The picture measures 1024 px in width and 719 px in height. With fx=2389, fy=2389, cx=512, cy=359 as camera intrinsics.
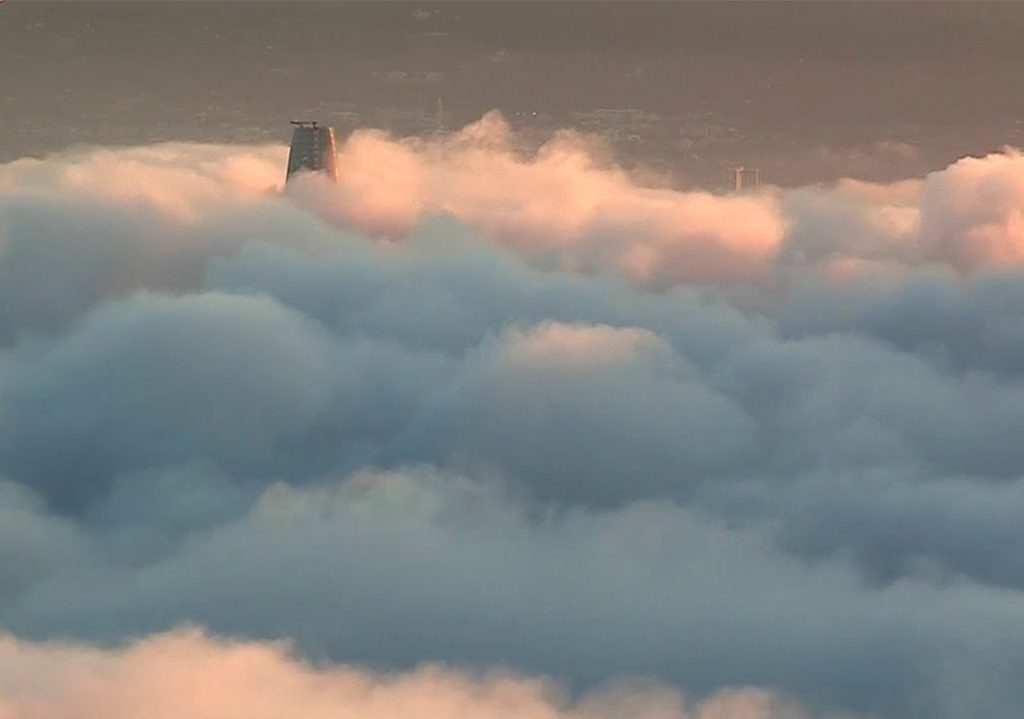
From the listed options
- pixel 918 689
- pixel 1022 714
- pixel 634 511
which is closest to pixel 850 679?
pixel 918 689

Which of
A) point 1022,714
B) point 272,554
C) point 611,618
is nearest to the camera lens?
point 1022,714

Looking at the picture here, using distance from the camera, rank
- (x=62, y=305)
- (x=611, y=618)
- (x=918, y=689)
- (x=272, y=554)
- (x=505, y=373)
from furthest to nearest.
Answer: (x=62, y=305)
(x=505, y=373)
(x=272, y=554)
(x=611, y=618)
(x=918, y=689)

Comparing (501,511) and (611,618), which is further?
(501,511)

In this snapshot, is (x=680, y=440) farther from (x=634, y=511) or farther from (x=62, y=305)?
(x=62, y=305)

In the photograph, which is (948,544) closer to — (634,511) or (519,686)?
(634,511)

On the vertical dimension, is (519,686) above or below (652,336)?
below

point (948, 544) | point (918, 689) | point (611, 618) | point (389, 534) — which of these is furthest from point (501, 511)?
point (918, 689)
